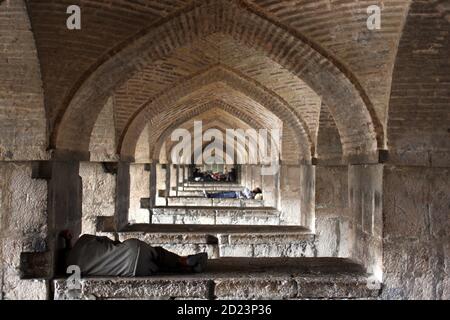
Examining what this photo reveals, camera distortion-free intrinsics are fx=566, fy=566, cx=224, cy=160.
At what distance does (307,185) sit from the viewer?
378 inches

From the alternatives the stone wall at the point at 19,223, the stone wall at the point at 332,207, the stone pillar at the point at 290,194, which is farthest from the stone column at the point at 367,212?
the stone pillar at the point at 290,194

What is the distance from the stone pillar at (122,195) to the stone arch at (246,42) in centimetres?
269

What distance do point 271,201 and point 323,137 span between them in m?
5.00

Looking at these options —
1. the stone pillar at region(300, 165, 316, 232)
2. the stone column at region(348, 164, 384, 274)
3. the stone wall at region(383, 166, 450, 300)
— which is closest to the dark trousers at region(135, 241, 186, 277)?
the stone column at region(348, 164, 384, 274)

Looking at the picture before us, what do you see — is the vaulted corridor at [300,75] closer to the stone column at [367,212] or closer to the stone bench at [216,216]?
the stone column at [367,212]

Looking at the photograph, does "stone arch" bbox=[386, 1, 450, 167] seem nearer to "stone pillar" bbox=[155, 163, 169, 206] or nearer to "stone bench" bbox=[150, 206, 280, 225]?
"stone bench" bbox=[150, 206, 280, 225]

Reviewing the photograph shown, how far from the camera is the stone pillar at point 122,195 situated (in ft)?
29.4

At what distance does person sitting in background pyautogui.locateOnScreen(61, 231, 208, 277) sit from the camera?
5.60m

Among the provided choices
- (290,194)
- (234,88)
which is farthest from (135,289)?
(290,194)

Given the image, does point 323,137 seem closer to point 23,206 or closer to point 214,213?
point 214,213

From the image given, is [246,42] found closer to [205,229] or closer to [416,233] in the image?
[416,233]

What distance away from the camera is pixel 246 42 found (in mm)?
6234

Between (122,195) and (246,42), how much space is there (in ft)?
13.5

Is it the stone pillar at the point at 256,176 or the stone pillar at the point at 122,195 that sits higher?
the stone pillar at the point at 256,176
